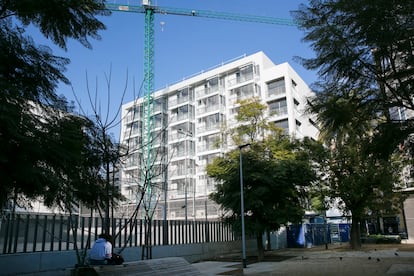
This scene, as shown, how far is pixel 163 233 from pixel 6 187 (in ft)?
43.7

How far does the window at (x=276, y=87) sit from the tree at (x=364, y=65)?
37.8 meters

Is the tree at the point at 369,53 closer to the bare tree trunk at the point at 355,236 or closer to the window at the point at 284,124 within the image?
the bare tree trunk at the point at 355,236

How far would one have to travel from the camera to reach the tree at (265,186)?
66.7 feet

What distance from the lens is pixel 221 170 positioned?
73.8 ft

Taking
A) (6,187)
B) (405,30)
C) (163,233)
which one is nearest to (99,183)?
(6,187)

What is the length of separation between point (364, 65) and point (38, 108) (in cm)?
794

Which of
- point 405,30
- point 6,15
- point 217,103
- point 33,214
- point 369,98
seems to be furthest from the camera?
point 217,103

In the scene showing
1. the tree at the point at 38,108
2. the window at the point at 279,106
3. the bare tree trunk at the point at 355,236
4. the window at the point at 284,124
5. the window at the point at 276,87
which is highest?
the window at the point at 276,87

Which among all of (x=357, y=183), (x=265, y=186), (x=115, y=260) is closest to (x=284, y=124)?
(x=357, y=183)

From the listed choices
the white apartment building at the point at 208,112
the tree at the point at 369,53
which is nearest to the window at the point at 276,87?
the white apartment building at the point at 208,112

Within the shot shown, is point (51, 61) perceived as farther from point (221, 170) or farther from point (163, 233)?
point (221, 170)

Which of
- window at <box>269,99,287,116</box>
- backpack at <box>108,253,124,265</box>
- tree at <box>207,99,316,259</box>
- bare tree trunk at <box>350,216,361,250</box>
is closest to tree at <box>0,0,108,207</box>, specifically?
backpack at <box>108,253,124,265</box>

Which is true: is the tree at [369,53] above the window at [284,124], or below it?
below

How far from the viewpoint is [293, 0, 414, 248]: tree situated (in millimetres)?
8148
